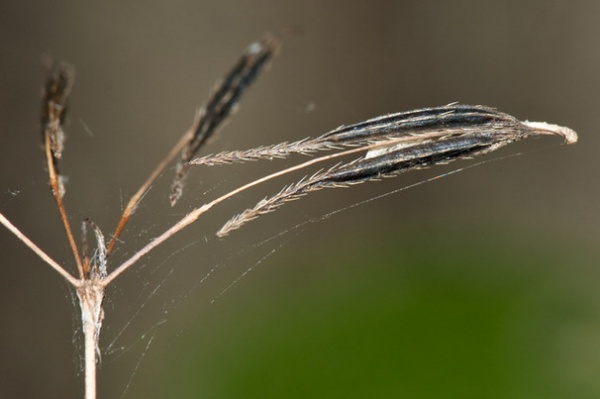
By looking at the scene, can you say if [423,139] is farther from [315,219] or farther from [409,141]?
[315,219]

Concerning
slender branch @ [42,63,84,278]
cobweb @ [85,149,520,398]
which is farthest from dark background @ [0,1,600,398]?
slender branch @ [42,63,84,278]

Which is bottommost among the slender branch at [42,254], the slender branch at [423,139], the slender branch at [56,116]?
the slender branch at [42,254]

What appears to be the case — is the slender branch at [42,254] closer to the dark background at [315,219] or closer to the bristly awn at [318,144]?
the bristly awn at [318,144]

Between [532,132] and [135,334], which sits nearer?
[532,132]

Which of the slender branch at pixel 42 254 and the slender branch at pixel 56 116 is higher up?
the slender branch at pixel 56 116

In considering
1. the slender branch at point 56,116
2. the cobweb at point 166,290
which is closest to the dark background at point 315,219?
the cobweb at point 166,290

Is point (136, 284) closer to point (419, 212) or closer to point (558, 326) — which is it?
point (419, 212)

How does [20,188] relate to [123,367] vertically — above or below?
above

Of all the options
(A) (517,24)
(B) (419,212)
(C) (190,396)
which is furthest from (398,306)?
(A) (517,24)
